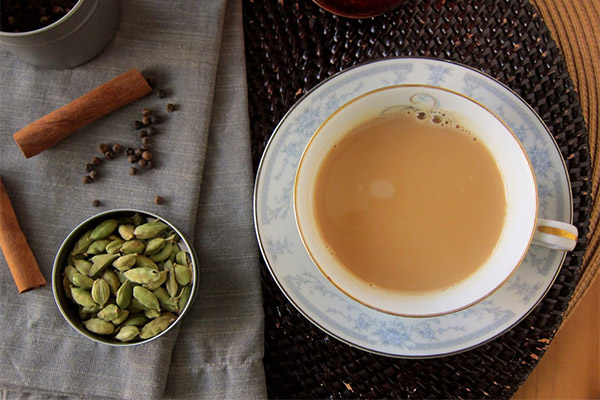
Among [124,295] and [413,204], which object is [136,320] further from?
[413,204]

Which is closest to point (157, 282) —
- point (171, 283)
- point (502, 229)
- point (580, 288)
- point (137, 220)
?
point (171, 283)

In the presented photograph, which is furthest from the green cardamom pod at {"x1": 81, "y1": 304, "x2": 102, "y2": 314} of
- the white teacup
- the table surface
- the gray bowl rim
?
the table surface

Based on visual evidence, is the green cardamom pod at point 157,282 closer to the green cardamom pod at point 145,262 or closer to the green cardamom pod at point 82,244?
the green cardamom pod at point 145,262

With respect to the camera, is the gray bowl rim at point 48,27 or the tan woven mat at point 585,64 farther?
the tan woven mat at point 585,64

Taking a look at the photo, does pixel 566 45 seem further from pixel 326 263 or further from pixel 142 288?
pixel 142 288

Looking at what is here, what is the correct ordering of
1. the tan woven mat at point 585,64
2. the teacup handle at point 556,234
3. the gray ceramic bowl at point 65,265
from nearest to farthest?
the teacup handle at point 556,234 → the gray ceramic bowl at point 65,265 → the tan woven mat at point 585,64

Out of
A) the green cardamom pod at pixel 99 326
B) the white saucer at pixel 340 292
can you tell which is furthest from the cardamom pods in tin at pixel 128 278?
the white saucer at pixel 340 292

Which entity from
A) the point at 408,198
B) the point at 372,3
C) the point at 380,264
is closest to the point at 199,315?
the point at 380,264
